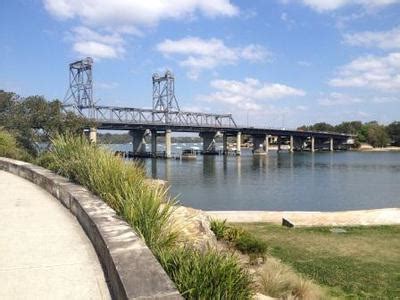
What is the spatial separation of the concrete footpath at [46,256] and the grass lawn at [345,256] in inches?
238

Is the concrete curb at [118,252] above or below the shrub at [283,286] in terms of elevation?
above

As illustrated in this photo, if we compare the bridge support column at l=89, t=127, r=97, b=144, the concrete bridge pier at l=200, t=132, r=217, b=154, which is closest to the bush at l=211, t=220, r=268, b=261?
the bridge support column at l=89, t=127, r=97, b=144

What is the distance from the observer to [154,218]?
686 cm

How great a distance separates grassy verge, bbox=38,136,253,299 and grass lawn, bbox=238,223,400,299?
5.07 meters

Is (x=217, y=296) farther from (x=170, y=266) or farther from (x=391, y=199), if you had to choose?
(x=391, y=199)

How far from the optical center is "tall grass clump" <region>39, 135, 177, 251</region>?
6723 mm

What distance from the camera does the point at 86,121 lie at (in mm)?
51781

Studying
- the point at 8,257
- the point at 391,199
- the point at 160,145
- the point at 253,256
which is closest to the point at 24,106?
the point at 391,199

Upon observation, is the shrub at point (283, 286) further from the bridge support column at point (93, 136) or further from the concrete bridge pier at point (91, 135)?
the concrete bridge pier at point (91, 135)

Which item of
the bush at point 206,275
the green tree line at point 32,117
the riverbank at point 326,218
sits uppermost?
the green tree line at point 32,117

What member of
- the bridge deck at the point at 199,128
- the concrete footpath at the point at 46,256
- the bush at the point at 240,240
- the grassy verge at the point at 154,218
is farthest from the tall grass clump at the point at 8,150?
the bridge deck at the point at 199,128

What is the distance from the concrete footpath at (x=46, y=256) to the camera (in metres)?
4.89

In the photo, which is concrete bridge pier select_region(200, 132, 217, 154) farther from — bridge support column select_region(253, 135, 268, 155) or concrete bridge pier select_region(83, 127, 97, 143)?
concrete bridge pier select_region(83, 127, 97, 143)

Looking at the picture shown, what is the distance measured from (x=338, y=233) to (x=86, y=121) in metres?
39.2
